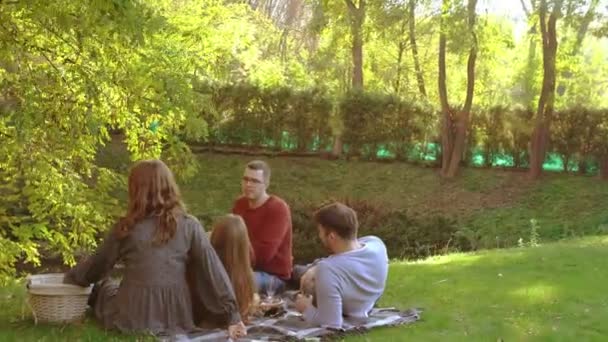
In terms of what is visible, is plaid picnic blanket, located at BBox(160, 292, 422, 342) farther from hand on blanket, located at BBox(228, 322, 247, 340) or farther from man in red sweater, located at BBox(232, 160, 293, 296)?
man in red sweater, located at BBox(232, 160, 293, 296)

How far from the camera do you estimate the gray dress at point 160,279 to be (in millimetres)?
5582

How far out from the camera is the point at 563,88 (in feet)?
125

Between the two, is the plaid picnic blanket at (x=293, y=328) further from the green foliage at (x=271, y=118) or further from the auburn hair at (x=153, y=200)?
the green foliage at (x=271, y=118)

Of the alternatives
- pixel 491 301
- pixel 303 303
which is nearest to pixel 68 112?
pixel 303 303

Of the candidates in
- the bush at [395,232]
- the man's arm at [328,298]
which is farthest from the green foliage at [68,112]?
the bush at [395,232]

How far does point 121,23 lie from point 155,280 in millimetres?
1753

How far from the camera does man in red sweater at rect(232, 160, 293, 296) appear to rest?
6797 millimetres

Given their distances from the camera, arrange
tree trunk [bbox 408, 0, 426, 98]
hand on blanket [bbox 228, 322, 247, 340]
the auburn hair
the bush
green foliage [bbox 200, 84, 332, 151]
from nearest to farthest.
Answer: hand on blanket [bbox 228, 322, 247, 340], the auburn hair, the bush, tree trunk [bbox 408, 0, 426, 98], green foliage [bbox 200, 84, 332, 151]

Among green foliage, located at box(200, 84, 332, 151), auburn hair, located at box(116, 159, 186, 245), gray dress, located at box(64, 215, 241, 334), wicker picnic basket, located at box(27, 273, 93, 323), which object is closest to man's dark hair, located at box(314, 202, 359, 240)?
gray dress, located at box(64, 215, 241, 334)

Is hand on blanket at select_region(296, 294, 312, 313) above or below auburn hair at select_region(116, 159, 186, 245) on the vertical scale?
below

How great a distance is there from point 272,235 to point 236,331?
1.48 m

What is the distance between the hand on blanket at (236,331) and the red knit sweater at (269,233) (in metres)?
1.40

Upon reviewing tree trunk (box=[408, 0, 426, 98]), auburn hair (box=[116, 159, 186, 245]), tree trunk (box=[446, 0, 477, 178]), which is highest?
tree trunk (box=[408, 0, 426, 98])

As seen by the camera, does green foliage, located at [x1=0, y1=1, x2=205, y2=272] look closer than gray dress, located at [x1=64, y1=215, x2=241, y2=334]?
No
